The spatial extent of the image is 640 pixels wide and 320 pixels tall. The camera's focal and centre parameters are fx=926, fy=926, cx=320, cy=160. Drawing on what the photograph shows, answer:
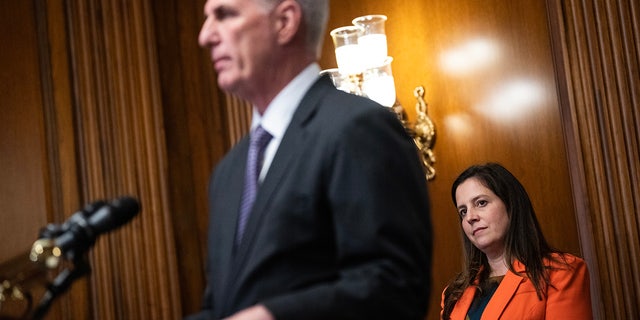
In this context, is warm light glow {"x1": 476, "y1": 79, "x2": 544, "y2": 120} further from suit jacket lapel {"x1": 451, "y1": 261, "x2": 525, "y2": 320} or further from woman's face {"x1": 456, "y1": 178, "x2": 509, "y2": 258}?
suit jacket lapel {"x1": 451, "y1": 261, "x2": 525, "y2": 320}

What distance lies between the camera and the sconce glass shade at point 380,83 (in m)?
3.83

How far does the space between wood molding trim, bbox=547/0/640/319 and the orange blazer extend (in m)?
0.24

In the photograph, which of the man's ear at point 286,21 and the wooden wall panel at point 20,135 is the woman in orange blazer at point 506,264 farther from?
the man's ear at point 286,21

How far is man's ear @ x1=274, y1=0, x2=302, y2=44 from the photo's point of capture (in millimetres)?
1494

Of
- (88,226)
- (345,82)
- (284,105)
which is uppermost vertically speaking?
(345,82)

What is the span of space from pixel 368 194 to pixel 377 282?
0.12 meters

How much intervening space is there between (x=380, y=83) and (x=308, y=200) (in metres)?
2.55

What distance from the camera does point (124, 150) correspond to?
12.9 ft

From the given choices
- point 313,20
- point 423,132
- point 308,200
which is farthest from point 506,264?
point 308,200

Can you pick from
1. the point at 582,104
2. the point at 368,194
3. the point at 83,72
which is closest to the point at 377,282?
the point at 368,194

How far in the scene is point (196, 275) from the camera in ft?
13.3

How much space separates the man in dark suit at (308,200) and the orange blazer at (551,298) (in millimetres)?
1815

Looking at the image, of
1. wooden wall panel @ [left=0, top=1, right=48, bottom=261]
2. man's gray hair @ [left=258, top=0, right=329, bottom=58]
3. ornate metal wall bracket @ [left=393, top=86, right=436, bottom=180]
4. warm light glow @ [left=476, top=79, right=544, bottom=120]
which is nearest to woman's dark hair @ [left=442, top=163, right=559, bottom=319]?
warm light glow @ [left=476, top=79, right=544, bottom=120]

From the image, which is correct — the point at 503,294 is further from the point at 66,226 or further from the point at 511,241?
the point at 66,226
